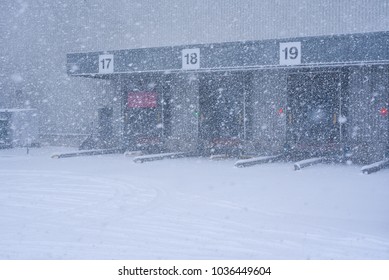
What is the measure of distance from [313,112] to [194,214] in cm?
1195

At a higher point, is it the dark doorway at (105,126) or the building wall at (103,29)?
the building wall at (103,29)

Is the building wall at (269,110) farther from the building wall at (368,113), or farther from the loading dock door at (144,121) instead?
the loading dock door at (144,121)

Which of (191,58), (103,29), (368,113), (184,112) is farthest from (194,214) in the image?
(103,29)

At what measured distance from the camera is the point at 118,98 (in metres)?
19.9

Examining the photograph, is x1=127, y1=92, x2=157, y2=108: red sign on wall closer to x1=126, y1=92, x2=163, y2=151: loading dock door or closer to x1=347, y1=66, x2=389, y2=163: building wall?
x1=126, y1=92, x2=163, y2=151: loading dock door

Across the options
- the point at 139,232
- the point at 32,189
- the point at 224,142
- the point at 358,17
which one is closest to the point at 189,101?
the point at 224,142

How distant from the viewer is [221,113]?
18812 mm

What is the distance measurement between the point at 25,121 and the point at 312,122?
39.3ft

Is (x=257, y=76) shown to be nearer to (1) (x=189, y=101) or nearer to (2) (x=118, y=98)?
(1) (x=189, y=101)

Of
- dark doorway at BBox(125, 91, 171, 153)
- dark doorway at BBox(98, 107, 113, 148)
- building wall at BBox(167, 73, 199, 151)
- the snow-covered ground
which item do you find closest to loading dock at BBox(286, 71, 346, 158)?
the snow-covered ground

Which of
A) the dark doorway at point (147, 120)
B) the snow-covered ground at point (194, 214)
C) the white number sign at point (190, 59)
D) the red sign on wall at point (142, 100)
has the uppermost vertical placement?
the white number sign at point (190, 59)

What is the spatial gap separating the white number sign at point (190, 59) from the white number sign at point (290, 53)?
2615 millimetres

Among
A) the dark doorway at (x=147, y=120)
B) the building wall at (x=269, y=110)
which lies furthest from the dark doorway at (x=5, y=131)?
the building wall at (x=269, y=110)

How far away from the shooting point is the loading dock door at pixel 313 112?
16.5 m
